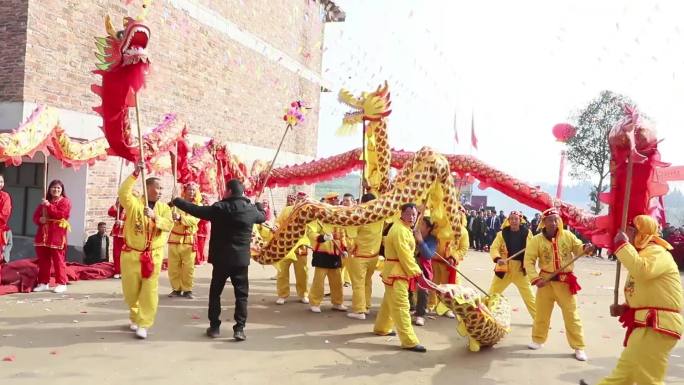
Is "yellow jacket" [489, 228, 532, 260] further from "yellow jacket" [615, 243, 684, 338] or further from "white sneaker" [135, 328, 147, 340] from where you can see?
"white sneaker" [135, 328, 147, 340]

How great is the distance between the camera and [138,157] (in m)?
5.61

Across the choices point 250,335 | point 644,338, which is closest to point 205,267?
point 250,335

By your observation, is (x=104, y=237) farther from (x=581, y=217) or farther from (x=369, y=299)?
(x=581, y=217)

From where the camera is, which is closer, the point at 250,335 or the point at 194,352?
the point at 194,352

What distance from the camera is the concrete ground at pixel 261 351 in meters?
4.39

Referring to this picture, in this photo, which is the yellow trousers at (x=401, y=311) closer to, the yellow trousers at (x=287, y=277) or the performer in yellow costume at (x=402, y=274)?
the performer in yellow costume at (x=402, y=274)

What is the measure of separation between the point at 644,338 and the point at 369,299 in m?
4.06

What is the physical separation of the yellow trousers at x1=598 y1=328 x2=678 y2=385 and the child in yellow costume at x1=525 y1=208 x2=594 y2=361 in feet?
5.27

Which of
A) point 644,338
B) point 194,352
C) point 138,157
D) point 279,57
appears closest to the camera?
point 644,338

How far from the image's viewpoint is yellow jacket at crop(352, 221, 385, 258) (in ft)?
21.8

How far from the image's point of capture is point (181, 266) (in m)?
7.57

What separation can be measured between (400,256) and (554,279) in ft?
5.17

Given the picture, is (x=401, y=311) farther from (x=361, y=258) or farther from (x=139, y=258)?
(x=139, y=258)

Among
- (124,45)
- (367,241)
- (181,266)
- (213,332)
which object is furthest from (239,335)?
(124,45)
